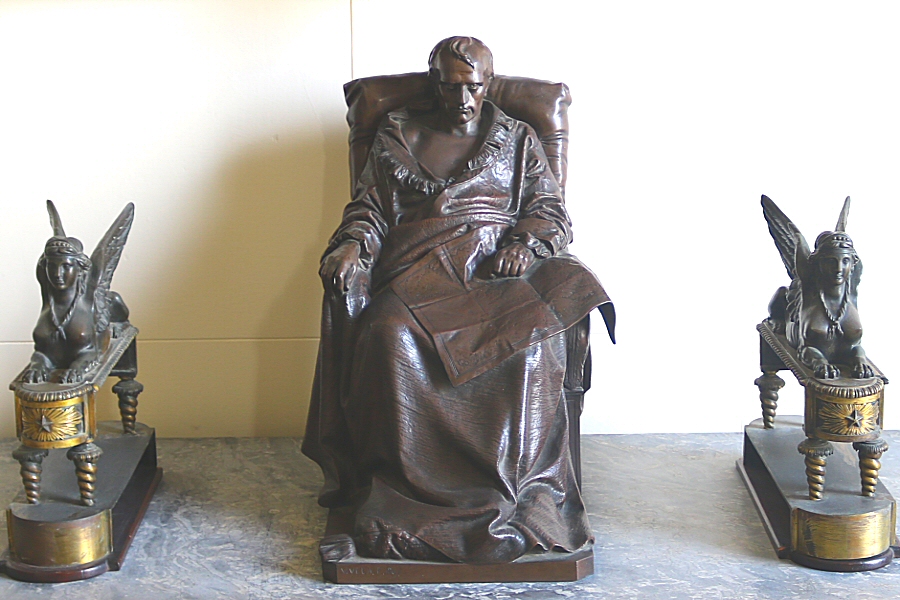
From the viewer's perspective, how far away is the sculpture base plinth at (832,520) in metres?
3.55

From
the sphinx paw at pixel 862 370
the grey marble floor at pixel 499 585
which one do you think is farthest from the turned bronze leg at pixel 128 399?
the sphinx paw at pixel 862 370

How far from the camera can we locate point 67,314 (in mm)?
3729

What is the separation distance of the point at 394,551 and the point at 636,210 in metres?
1.99

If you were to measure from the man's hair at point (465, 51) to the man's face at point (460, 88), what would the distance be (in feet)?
0.06

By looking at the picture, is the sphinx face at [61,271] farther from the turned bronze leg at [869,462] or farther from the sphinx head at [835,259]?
the turned bronze leg at [869,462]

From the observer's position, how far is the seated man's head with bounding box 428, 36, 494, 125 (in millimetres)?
3928

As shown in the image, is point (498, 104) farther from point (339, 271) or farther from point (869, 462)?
point (869, 462)

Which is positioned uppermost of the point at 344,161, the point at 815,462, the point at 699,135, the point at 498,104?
the point at 498,104

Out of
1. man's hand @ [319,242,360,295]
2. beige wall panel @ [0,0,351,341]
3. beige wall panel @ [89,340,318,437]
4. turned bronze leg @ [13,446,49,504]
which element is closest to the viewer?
turned bronze leg @ [13,446,49,504]

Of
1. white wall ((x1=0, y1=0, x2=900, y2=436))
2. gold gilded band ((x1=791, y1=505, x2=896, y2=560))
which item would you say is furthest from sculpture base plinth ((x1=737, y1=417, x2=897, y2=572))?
white wall ((x1=0, y1=0, x2=900, y2=436))

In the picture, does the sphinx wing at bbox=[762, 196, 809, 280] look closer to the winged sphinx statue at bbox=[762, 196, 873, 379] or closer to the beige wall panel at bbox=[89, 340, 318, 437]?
the winged sphinx statue at bbox=[762, 196, 873, 379]

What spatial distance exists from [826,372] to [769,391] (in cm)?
74

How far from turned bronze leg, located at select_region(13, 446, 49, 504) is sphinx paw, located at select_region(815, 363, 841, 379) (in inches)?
98.1

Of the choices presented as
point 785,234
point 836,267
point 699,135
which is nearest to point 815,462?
point 836,267
